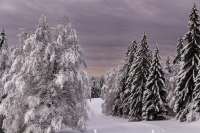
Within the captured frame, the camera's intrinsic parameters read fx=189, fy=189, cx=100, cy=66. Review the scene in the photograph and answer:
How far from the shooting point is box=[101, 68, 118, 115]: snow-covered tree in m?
41.8

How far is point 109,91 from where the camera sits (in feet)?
137

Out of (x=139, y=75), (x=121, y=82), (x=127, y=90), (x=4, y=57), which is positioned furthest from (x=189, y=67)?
(x=4, y=57)

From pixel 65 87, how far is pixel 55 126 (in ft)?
10.3

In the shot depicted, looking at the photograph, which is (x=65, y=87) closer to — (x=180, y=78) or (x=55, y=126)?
(x=55, y=126)

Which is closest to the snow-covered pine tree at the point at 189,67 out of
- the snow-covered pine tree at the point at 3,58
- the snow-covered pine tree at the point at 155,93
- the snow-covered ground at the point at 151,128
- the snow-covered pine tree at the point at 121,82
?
the snow-covered ground at the point at 151,128

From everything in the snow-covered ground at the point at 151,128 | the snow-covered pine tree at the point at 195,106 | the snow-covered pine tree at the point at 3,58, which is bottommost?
the snow-covered ground at the point at 151,128

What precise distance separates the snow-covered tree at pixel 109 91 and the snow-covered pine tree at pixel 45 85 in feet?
89.1

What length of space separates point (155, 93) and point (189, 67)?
7.67 m

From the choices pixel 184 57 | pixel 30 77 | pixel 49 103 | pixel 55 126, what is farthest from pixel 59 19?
pixel 184 57

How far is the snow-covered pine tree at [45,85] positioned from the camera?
12.7 meters

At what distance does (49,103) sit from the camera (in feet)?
43.9

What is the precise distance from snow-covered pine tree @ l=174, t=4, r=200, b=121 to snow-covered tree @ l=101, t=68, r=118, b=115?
60.9 feet

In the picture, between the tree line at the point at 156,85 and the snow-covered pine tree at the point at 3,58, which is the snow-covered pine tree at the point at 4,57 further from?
the tree line at the point at 156,85

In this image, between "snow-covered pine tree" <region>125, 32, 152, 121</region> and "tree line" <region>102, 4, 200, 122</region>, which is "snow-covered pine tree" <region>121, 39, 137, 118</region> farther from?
"snow-covered pine tree" <region>125, 32, 152, 121</region>
